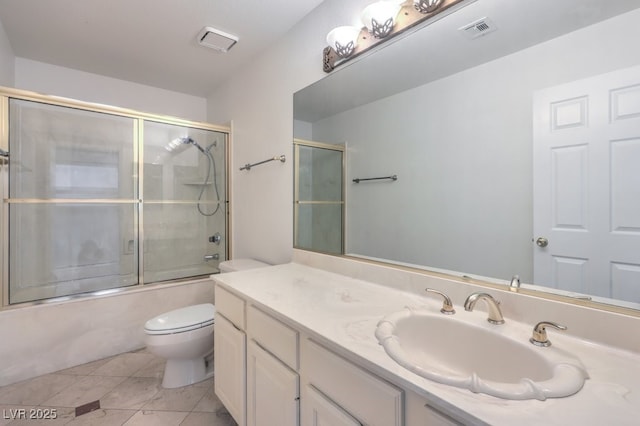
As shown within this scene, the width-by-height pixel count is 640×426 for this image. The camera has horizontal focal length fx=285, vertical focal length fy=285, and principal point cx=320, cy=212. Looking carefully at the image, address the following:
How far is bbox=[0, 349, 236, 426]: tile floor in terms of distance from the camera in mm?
1520

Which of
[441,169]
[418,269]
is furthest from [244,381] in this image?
[441,169]

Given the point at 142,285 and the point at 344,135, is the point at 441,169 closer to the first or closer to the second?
the point at 344,135

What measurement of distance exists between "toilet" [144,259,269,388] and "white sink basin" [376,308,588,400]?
1.30 m

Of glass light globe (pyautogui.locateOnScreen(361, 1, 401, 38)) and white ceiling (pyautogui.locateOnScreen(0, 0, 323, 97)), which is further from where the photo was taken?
white ceiling (pyautogui.locateOnScreen(0, 0, 323, 97))

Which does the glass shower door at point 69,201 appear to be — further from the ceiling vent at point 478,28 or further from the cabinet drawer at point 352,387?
the ceiling vent at point 478,28

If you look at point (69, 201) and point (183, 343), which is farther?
point (69, 201)

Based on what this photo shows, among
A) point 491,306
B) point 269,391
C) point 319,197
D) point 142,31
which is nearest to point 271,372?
point 269,391

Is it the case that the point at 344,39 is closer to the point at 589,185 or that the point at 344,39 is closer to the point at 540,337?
the point at 589,185

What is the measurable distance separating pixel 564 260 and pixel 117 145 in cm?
302

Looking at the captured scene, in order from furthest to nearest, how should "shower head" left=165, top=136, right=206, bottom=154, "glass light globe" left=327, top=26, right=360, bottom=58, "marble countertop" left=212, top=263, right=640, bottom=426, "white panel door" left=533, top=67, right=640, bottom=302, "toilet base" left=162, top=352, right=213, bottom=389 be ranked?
"shower head" left=165, top=136, right=206, bottom=154 → "toilet base" left=162, top=352, right=213, bottom=389 → "glass light globe" left=327, top=26, right=360, bottom=58 → "white panel door" left=533, top=67, right=640, bottom=302 → "marble countertop" left=212, top=263, right=640, bottom=426

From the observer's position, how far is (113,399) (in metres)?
1.68

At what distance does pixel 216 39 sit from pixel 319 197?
55.2 inches

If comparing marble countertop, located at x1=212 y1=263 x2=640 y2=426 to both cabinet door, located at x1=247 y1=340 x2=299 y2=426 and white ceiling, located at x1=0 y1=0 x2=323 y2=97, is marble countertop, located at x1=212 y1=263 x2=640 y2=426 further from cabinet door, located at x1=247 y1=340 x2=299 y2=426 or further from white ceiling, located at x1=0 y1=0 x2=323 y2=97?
white ceiling, located at x1=0 y1=0 x2=323 y2=97

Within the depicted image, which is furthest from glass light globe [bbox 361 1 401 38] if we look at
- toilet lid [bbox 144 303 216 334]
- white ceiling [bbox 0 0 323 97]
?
toilet lid [bbox 144 303 216 334]
